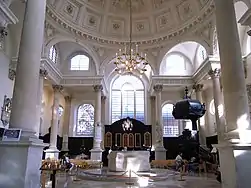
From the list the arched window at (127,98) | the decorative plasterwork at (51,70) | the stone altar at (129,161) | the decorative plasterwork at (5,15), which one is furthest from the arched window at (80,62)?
the decorative plasterwork at (5,15)

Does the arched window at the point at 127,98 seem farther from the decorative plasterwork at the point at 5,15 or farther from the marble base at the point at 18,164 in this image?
the marble base at the point at 18,164

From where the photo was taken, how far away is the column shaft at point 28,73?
16.4 ft

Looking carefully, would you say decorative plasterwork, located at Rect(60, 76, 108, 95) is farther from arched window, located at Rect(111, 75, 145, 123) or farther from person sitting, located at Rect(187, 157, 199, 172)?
person sitting, located at Rect(187, 157, 199, 172)

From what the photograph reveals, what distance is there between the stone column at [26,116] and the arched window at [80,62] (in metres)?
14.9

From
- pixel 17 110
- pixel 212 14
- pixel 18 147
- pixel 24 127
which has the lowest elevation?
pixel 18 147

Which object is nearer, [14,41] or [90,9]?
[14,41]

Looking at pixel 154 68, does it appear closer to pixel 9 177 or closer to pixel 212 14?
→ pixel 212 14

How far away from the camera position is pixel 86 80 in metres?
18.8

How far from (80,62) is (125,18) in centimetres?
591

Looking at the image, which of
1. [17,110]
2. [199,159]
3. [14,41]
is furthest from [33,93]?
[199,159]

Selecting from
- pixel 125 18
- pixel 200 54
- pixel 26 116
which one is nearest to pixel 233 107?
pixel 26 116

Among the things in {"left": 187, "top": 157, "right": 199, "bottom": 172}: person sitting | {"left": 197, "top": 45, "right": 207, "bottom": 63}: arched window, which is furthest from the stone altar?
{"left": 197, "top": 45, "right": 207, "bottom": 63}: arched window

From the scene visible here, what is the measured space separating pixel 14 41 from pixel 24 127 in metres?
10.9

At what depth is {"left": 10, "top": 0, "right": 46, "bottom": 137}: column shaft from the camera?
498 cm
